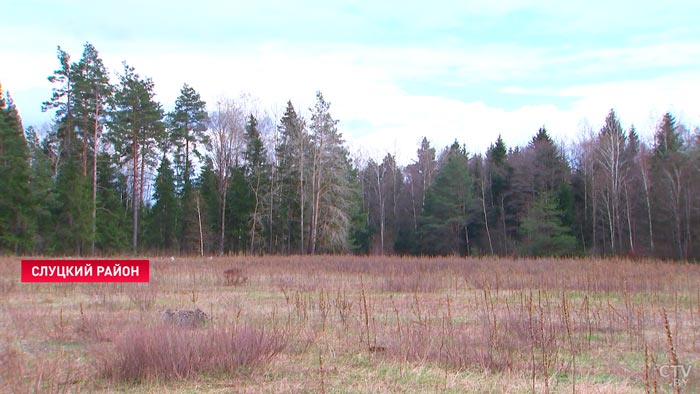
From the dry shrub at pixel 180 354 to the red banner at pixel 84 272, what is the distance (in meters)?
10.9

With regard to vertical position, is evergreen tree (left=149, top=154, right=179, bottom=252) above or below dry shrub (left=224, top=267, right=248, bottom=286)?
above

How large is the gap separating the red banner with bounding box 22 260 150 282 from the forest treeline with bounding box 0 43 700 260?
617 inches

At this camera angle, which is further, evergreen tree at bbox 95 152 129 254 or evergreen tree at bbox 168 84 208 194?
evergreen tree at bbox 168 84 208 194

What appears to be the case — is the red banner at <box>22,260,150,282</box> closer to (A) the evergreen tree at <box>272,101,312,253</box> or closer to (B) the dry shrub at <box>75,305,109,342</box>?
(B) the dry shrub at <box>75,305,109,342</box>

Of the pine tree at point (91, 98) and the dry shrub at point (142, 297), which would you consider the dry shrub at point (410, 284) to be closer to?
the dry shrub at point (142, 297)

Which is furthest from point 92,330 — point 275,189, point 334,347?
point 275,189

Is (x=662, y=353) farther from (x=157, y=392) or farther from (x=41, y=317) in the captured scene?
(x=41, y=317)

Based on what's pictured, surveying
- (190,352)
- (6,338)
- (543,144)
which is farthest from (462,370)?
(543,144)

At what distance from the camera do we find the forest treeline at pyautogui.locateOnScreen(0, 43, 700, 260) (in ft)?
113

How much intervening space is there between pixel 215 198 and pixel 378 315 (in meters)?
35.5

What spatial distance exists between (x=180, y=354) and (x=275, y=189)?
125 ft

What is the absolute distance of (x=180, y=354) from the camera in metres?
5.47

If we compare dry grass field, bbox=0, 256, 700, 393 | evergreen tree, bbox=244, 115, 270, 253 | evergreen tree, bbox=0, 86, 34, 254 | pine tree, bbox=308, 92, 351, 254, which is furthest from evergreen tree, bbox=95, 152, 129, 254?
dry grass field, bbox=0, 256, 700, 393

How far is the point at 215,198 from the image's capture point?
43.8 m
